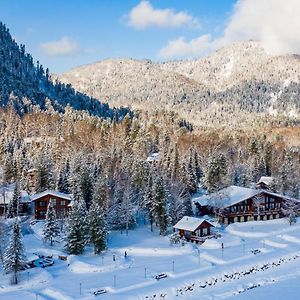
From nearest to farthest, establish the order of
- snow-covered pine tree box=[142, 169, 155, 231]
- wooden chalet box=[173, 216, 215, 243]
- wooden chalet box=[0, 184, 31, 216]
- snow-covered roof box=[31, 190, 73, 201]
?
wooden chalet box=[173, 216, 215, 243]
snow-covered pine tree box=[142, 169, 155, 231]
snow-covered roof box=[31, 190, 73, 201]
wooden chalet box=[0, 184, 31, 216]

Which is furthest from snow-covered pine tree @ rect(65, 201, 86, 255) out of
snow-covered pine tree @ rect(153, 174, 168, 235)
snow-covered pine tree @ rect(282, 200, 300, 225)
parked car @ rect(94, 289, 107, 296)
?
snow-covered pine tree @ rect(282, 200, 300, 225)

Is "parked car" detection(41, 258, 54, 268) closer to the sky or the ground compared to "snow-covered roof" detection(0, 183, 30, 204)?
closer to the ground

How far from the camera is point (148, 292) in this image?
39719 millimetres

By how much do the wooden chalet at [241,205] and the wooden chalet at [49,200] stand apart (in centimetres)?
2170

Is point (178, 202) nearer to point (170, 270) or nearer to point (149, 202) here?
point (149, 202)

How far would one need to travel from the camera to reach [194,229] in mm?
58188

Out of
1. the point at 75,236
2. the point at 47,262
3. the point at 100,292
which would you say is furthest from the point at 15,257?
the point at 75,236

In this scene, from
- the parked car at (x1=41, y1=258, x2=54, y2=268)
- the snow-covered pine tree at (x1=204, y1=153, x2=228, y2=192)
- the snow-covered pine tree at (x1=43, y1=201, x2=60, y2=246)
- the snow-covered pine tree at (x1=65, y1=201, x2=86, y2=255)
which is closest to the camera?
the parked car at (x1=41, y1=258, x2=54, y2=268)

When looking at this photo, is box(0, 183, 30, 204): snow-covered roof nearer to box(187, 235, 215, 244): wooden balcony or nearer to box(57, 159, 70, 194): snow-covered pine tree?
box(57, 159, 70, 194): snow-covered pine tree

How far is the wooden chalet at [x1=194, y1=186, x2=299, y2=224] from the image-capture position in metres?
70.8

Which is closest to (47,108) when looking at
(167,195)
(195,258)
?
(167,195)

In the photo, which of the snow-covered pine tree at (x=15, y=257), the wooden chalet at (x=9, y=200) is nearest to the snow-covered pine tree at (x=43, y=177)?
the wooden chalet at (x=9, y=200)

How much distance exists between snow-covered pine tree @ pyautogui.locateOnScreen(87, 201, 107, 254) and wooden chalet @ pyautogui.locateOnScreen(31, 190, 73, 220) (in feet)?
52.3

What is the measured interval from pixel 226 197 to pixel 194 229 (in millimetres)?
15747
